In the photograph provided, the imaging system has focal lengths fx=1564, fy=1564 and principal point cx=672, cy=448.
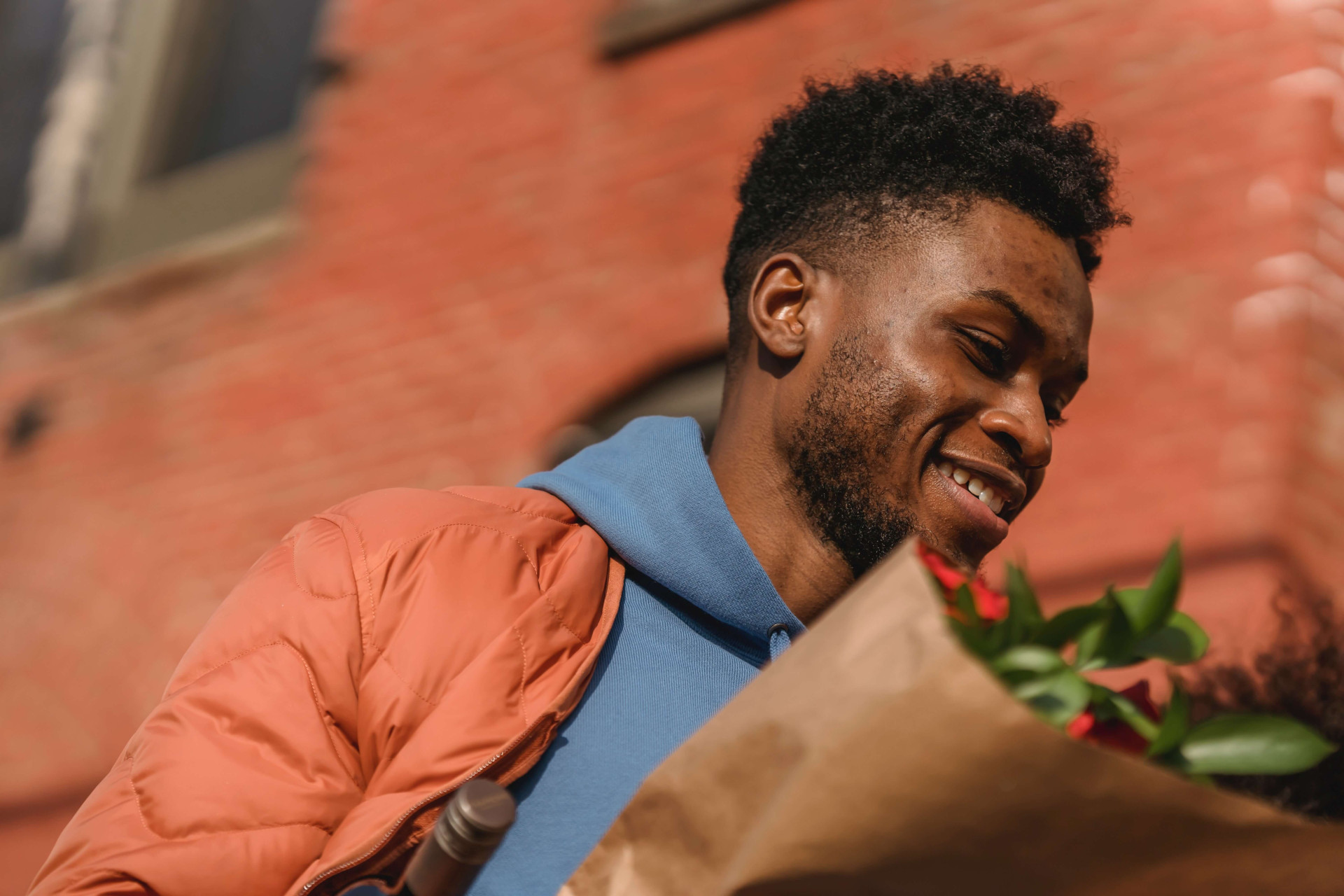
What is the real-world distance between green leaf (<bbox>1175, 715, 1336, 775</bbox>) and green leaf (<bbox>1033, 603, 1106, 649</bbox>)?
12 cm

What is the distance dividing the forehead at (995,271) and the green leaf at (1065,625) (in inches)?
36.0

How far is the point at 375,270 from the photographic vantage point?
5879 mm

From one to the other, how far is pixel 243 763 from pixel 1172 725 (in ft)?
3.00

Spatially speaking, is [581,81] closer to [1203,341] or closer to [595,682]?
[1203,341]

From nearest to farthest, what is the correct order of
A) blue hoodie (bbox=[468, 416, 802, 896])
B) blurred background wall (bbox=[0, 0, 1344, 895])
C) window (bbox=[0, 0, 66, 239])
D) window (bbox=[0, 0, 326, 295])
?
blue hoodie (bbox=[468, 416, 802, 896]) → blurred background wall (bbox=[0, 0, 1344, 895]) → window (bbox=[0, 0, 326, 295]) → window (bbox=[0, 0, 66, 239])

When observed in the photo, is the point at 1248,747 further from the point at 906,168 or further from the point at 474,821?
the point at 906,168

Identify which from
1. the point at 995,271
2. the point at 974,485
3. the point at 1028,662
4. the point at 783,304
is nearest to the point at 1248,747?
the point at 1028,662

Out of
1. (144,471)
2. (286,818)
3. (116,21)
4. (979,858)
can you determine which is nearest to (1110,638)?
(979,858)

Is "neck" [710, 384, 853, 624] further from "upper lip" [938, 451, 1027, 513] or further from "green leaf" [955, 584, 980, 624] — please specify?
"green leaf" [955, 584, 980, 624]

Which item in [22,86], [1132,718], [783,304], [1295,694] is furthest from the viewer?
[22,86]

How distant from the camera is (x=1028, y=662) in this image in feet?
3.98

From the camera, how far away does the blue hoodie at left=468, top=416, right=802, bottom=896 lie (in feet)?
5.56

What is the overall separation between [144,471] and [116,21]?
8.41ft

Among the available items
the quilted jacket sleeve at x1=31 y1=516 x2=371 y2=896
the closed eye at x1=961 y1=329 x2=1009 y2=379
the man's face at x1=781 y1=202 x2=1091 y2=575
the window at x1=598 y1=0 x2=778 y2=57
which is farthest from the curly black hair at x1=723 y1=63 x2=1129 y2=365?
the window at x1=598 y1=0 x2=778 y2=57
